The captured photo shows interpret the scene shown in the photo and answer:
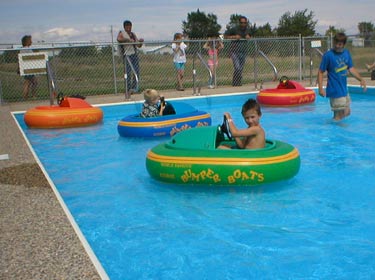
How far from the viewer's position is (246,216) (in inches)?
179

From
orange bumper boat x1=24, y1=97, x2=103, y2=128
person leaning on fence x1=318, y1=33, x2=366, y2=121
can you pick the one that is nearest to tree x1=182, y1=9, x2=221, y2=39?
orange bumper boat x1=24, y1=97, x2=103, y2=128

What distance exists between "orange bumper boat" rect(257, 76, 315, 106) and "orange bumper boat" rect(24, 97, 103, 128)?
13.5ft

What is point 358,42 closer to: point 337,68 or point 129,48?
point 129,48

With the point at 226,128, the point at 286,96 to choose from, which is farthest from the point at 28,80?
the point at 226,128

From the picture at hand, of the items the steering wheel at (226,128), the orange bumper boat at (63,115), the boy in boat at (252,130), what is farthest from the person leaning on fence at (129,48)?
the boy in boat at (252,130)

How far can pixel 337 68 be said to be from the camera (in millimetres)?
8414

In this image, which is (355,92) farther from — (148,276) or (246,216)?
(148,276)

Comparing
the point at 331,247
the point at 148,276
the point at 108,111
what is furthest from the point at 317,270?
the point at 108,111

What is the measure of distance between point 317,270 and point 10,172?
3477 millimetres

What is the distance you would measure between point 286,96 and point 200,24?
5593 centimetres

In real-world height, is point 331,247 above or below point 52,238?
below

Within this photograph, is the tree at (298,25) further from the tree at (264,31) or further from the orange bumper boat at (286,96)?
the orange bumper boat at (286,96)

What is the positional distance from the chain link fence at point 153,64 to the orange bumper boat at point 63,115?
3.34m

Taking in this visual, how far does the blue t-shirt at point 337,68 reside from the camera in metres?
8.41
